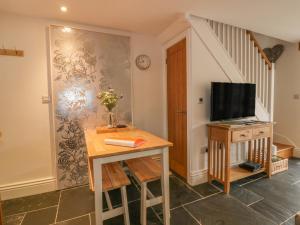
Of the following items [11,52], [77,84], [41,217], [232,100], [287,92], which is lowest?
[41,217]

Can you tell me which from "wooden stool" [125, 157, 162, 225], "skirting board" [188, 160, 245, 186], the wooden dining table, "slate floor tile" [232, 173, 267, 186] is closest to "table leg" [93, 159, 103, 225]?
the wooden dining table

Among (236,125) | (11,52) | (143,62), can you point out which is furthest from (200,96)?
(11,52)

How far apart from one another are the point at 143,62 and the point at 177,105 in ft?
3.14

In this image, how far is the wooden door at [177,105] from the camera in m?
2.57

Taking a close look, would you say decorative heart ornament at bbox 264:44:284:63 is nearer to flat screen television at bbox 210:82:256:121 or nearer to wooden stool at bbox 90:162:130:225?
flat screen television at bbox 210:82:256:121

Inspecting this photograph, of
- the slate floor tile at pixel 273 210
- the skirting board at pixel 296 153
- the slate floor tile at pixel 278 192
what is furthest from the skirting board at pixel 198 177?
the skirting board at pixel 296 153

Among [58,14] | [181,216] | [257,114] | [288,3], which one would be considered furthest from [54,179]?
[288,3]

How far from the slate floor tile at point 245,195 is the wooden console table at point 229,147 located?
0.12m

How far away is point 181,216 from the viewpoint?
1.78m

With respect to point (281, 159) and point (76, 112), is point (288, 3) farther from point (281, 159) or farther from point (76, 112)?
point (76, 112)

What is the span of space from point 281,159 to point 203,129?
1586mm

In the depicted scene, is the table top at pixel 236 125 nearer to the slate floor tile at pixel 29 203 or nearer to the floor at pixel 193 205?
the floor at pixel 193 205

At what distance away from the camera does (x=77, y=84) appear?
245 cm

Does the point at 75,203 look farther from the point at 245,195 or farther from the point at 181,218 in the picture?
the point at 245,195
